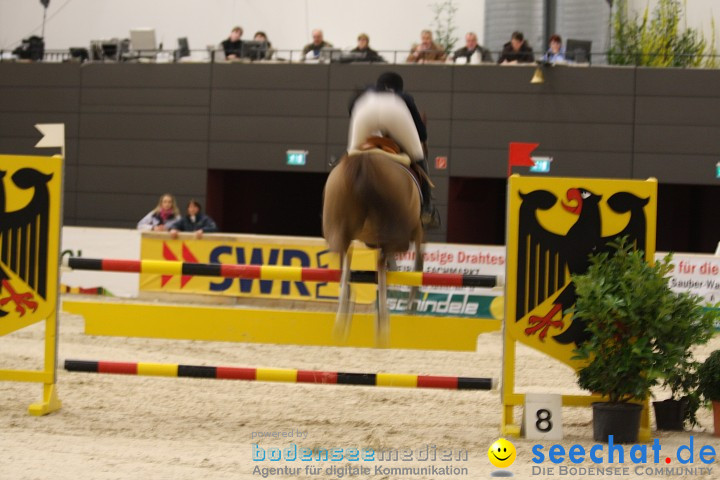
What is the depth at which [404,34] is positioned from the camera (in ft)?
53.9

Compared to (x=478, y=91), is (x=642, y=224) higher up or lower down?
lower down

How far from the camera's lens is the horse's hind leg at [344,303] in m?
4.01

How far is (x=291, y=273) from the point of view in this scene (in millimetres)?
4180

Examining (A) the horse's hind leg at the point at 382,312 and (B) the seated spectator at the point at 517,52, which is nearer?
(A) the horse's hind leg at the point at 382,312

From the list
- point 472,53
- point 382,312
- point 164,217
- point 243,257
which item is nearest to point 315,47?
point 472,53

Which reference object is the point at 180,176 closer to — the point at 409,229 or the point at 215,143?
the point at 215,143

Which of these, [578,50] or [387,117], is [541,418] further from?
[578,50]

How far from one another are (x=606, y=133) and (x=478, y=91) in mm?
2209

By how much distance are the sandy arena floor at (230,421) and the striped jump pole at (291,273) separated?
0.73 meters

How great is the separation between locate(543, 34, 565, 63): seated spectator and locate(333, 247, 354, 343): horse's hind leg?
11.1 m

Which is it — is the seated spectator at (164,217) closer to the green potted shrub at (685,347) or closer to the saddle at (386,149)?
the saddle at (386,149)

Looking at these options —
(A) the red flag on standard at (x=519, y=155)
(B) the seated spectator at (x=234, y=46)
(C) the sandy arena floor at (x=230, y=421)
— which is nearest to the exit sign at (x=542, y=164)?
(B) the seated spectator at (x=234, y=46)

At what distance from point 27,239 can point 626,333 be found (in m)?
2.93

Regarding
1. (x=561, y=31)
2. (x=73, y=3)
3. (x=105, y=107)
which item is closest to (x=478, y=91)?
(x=561, y=31)
